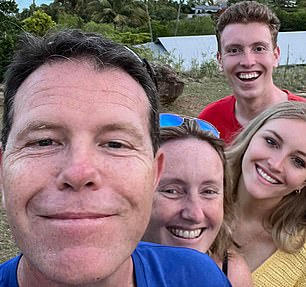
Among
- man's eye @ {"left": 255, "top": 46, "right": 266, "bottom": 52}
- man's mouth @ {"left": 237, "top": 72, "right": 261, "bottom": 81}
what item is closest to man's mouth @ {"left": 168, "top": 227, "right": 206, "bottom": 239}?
man's mouth @ {"left": 237, "top": 72, "right": 261, "bottom": 81}

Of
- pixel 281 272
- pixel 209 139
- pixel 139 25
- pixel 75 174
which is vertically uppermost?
pixel 75 174

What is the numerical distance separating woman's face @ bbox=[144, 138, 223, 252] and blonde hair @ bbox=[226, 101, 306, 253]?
0.49 meters

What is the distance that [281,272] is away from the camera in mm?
2369

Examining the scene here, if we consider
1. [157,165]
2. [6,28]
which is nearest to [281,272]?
[157,165]

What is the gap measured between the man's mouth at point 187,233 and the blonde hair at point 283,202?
0.55 m

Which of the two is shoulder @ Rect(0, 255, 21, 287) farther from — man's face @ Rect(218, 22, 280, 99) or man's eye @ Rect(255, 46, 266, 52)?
man's eye @ Rect(255, 46, 266, 52)

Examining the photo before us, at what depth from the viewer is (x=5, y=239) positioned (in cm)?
483

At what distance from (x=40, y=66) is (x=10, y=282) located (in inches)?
23.0

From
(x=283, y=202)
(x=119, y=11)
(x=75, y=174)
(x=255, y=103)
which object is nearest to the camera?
(x=75, y=174)

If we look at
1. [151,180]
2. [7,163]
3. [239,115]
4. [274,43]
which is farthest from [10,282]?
[274,43]

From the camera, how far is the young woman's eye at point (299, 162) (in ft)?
8.21

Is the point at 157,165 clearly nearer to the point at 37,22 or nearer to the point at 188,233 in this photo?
the point at 188,233

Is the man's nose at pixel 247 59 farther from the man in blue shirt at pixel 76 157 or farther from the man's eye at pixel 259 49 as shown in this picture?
the man in blue shirt at pixel 76 157

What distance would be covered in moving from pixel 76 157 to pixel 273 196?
1.55 metres
